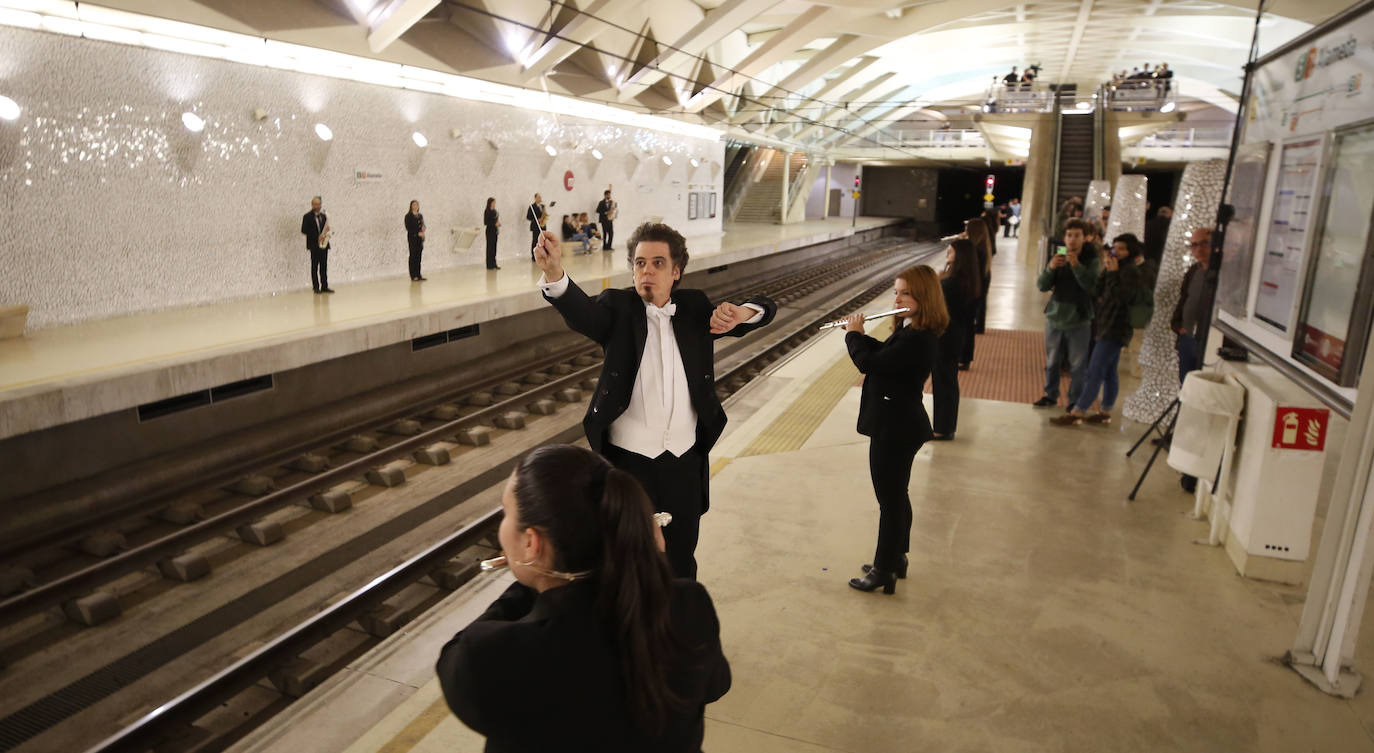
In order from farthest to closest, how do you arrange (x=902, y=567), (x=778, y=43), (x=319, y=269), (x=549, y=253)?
(x=778, y=43) → (x=319, y=269) → (x=902, y=567) → (x=549, y=253)

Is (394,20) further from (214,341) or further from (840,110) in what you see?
(840,110)

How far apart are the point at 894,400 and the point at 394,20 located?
9998 millimetres

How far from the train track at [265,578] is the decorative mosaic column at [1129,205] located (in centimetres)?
895

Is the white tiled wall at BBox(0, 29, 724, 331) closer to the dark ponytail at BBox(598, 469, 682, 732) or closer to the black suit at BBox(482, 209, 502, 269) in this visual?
the black suit at BBox(482, 209, 502, 269)

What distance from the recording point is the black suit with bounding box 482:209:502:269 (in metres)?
14.6

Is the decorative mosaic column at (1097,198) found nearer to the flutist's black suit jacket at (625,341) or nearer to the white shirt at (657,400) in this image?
the flutist's black suit jacket at (625,341)

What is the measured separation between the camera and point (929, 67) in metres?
34.3

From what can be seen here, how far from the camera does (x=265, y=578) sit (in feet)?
17.9

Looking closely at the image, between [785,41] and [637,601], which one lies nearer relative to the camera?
[637,601]

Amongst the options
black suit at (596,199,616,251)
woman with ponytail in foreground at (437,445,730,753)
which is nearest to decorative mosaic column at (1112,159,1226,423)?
woman with ponytail in foreground at (437,445,730,753)

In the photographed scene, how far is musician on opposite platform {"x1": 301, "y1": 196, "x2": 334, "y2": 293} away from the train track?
3.74 metres

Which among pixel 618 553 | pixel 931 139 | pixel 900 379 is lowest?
pixel 900 379

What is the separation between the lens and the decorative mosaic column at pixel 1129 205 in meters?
12.1

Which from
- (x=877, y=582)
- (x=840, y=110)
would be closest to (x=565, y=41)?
(x=877, y=582)
